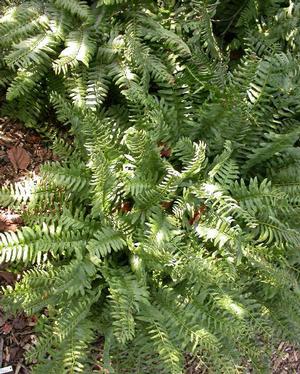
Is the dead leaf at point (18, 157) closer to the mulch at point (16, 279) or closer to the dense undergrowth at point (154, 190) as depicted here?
the mulch at point (16, 279)

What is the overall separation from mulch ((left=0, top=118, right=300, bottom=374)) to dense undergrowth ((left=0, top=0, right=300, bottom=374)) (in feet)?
0.48

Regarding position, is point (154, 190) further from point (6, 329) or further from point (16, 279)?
point (6, 329)

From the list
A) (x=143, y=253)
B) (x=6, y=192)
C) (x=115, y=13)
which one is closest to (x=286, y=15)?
(x=115, y=13)

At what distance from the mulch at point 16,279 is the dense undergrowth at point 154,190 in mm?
145

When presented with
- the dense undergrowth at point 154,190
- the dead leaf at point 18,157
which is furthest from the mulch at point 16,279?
the dense undergrowth at point 154,190

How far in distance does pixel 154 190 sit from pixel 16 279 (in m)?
1.07

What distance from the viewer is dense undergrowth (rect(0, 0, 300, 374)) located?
2.64m

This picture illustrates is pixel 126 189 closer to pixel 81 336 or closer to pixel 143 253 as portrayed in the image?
pixel 143 253

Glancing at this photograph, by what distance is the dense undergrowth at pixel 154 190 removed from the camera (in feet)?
8.66

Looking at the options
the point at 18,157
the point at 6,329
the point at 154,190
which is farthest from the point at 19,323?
the point at 154,190

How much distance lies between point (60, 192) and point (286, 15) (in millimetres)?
1949

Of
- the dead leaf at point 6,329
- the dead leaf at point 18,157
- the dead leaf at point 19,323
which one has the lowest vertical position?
the dead leaf at point 6,329

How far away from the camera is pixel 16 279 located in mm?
3020

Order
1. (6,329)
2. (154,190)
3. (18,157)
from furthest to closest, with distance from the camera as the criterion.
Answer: (18,157) → (6,329) → (154,190)
